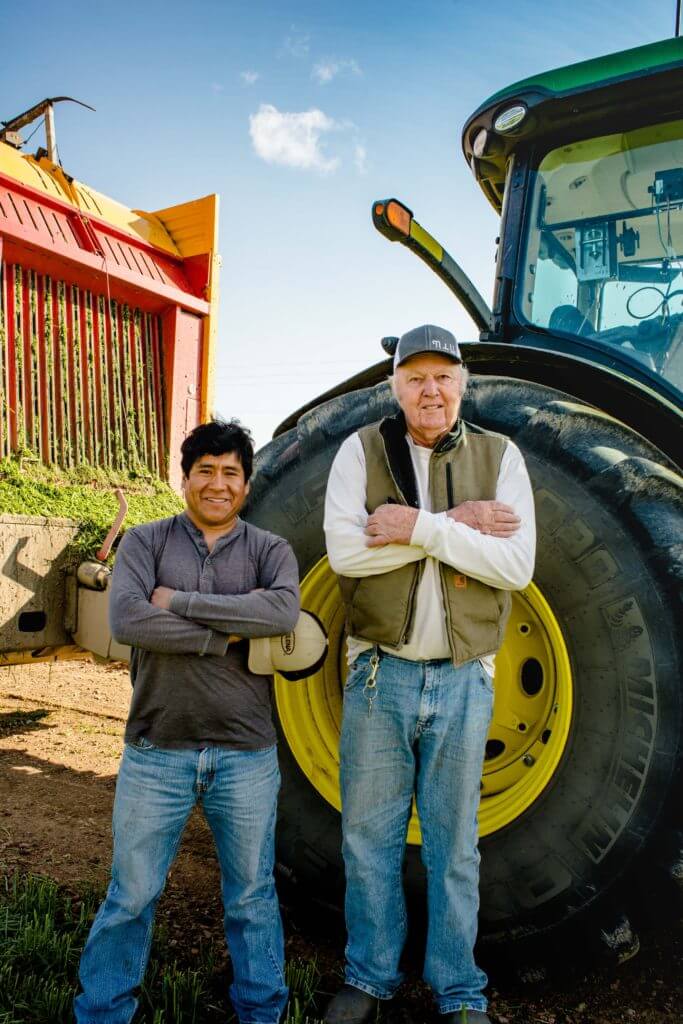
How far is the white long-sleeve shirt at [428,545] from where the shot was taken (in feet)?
6.57

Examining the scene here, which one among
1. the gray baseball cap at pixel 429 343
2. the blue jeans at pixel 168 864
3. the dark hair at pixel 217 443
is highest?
the gray baseball cap at pixel 429 343

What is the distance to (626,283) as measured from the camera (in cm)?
291

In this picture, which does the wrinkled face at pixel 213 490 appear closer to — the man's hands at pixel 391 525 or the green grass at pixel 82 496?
the man's hands at pixel 391 525

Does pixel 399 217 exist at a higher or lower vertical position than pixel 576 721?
higher

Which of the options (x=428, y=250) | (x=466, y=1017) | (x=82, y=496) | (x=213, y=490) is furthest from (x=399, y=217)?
(x=466, y=1017)

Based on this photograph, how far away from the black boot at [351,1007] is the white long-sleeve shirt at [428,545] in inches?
34.2

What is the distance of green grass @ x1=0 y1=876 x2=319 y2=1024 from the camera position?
198cm

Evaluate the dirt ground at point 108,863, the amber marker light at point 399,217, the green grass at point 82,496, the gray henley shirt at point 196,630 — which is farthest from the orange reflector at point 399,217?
the dirt ground at point 108,863

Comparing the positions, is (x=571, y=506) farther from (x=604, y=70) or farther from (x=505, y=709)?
(x=604, y=70)

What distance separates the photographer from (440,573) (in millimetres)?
2084

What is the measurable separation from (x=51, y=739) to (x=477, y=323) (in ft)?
10.2

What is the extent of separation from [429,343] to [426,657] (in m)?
0.86

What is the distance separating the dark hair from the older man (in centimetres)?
28

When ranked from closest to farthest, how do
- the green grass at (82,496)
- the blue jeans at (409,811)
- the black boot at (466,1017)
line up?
the black boot at (466,1017), the blue jeans at (409,811), the green grass at (82,496)
